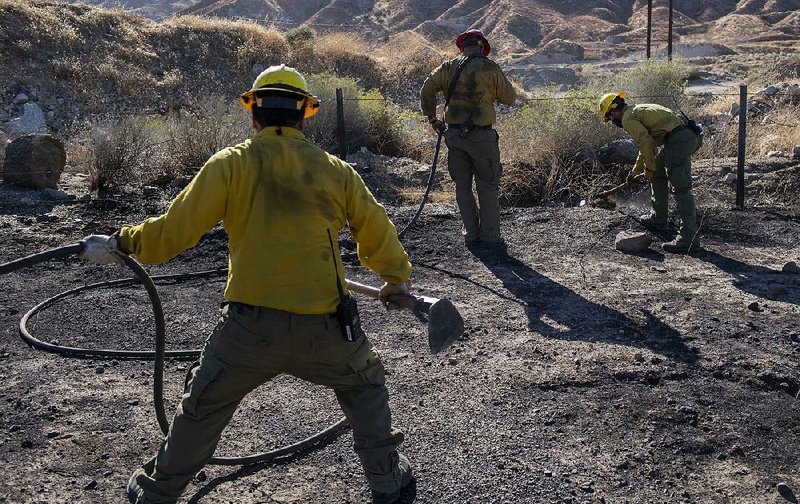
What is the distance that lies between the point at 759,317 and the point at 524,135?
6572 mm

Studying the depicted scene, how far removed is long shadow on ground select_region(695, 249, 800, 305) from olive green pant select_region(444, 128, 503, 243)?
195cm

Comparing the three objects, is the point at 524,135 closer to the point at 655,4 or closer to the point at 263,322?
the point at 263,322

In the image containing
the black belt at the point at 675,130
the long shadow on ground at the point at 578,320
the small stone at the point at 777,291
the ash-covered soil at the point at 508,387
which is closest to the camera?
the ash-covered soil at the point at 508,387

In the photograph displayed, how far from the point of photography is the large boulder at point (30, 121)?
55.9ft

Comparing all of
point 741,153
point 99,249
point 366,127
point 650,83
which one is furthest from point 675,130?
point 650,83

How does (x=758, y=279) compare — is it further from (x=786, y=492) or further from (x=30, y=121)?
(x=30, y=121)

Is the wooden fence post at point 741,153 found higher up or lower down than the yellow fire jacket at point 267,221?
lower down

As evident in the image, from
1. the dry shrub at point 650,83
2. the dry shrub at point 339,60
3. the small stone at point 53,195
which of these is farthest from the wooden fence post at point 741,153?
the dry shrub at point 339,60

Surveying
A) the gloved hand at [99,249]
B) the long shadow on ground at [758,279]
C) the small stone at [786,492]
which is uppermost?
the gloved hand at [99,249]

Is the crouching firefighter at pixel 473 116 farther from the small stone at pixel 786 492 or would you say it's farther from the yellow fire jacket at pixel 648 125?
the small stone at pixel 786 492

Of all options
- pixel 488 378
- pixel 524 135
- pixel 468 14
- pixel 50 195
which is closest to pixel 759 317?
pixel 488 378

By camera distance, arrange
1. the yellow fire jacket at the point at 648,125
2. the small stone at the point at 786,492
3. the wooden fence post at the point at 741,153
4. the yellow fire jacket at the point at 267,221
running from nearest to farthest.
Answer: the yellow fire jacket at the point at 267,221 → the small stone at the point at 786,492 → the yellow fire jacket at the point at 648,125 → the wooden fence post at the point at 741,153

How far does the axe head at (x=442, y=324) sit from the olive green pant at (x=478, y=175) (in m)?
4.67

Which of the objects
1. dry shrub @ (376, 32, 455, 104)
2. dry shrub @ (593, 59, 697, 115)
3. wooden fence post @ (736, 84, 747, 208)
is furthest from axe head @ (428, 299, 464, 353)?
dry shrub @ (376, 32, 455, 104)
